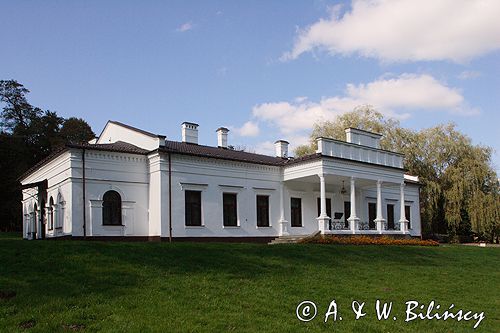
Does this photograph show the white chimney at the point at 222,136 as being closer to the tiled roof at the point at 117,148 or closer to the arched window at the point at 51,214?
the tiled roof at the point at 117,148

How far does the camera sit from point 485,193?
42531 millimetres

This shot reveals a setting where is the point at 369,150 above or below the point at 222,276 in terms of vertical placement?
above

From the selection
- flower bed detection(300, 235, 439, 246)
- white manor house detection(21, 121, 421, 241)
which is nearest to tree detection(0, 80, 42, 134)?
white manor house detection(21, 121, 421, 241)

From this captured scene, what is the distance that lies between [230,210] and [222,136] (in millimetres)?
7252

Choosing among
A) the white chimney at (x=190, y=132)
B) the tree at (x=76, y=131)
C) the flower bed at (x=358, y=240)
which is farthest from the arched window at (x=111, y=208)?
the tree at (x=76, y=131)

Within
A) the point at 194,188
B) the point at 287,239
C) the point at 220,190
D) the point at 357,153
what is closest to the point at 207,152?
the point at 220,190

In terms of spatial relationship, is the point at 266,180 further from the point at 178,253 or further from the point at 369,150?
the point at 178,253

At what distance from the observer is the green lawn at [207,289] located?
1016cm

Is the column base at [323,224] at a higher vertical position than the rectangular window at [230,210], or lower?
lower

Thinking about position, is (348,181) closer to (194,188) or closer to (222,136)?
(222,136)

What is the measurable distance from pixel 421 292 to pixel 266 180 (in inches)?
628

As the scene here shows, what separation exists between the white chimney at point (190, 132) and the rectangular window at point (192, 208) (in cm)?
543

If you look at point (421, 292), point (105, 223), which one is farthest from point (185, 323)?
point (105, 223)

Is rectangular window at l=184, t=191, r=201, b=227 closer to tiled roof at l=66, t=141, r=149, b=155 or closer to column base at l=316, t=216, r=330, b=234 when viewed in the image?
tiled roof at l=66, t=141, r=149, b=155
